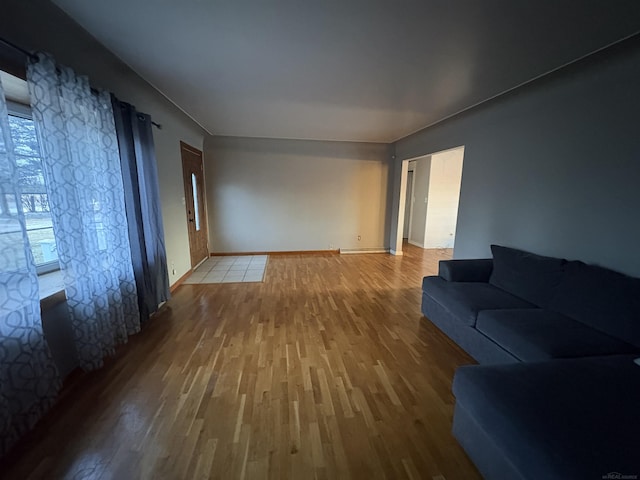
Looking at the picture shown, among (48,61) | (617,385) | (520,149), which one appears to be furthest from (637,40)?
(48,61)

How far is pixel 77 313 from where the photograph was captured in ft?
6.05

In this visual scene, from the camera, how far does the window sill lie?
1.69 meters

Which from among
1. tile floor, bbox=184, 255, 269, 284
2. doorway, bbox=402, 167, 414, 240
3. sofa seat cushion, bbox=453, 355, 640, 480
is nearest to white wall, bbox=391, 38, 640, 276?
sofa seat cushion, bbox=453, 355, 640, 480

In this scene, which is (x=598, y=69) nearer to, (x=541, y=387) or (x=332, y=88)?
(x=332, y=88)

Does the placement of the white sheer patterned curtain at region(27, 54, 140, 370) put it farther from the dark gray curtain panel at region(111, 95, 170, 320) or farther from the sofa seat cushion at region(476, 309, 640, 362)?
the sofa seat cushion at region(476, 309, 640, 362)

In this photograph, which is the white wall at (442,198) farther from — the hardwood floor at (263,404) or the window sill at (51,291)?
the window sill at (51,291)

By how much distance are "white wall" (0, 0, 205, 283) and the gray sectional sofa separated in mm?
3213

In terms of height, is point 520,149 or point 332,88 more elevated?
point 332,88

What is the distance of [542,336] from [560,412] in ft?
2.48

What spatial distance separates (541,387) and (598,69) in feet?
8.18

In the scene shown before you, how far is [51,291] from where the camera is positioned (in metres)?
1.81

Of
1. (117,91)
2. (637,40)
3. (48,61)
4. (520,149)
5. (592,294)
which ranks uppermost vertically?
(637,40)

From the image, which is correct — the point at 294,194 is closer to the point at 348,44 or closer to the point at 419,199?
the point at 419,199

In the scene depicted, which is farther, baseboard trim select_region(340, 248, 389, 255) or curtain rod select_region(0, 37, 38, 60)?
baseboard trim select_region(340, 248, 389, 255)
